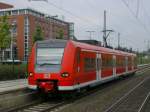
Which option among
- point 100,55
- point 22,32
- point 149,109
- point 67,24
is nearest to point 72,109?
point 149,109

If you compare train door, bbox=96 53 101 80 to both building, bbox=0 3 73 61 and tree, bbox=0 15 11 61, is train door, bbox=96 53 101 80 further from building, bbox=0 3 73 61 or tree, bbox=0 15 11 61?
building, bbox=0 3 73 61

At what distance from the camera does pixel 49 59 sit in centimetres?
1728

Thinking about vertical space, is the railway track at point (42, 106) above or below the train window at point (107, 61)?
below

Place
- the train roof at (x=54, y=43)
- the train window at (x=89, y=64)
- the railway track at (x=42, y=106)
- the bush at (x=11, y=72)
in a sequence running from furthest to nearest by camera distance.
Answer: the bush at (x=11, y=72)
the train window at (x=89, y=64)
the train roof at (x=54, y=43)
the railway track at (x=42, y=106)

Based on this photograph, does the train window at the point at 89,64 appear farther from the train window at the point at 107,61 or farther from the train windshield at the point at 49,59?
the train window at the point at 107,61

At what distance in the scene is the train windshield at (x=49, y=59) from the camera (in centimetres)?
1697

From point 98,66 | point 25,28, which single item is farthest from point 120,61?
point 25,28

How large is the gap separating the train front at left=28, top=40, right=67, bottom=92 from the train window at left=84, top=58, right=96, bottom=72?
93.0 inches

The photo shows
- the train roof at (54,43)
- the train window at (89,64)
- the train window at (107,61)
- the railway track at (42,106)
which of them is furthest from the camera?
the train window at (107,61)

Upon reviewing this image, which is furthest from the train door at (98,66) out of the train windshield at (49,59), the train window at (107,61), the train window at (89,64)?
the train windshield at (49,59)

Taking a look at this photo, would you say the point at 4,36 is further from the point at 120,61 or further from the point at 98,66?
the point at 98,66

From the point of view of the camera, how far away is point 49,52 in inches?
687

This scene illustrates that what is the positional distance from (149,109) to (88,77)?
5.30 m

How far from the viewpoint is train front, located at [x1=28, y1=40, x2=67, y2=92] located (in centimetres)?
1670
